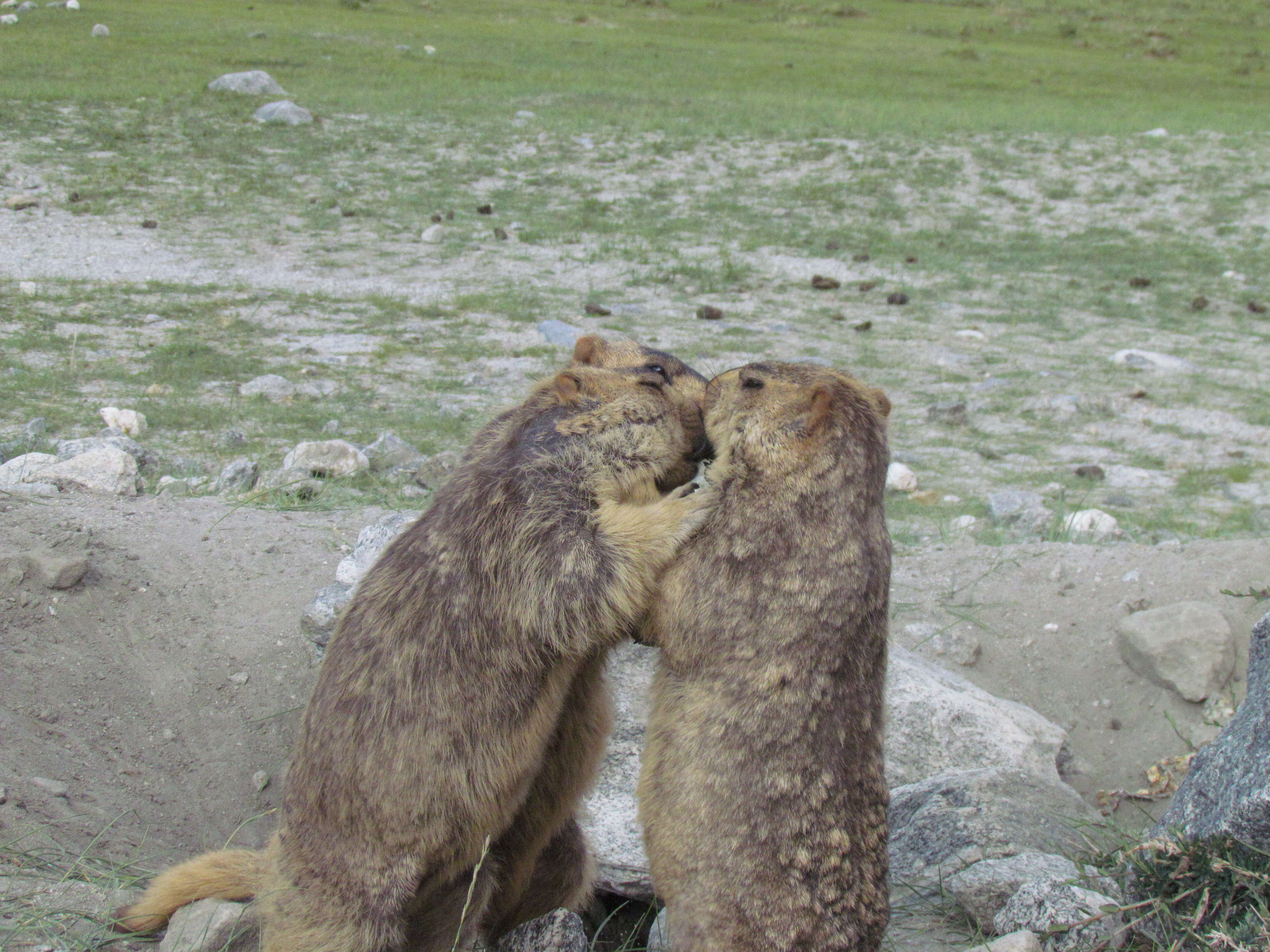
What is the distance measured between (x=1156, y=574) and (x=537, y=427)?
3.63m

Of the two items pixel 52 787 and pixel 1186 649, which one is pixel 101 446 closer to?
pixel 52 787

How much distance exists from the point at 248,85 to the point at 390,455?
12.6 meters

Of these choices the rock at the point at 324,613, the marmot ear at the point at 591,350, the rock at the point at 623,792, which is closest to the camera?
the marmot ear at the point at 591,350

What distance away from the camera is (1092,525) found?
6809 millimetres

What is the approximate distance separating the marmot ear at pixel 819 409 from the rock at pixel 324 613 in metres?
2.44

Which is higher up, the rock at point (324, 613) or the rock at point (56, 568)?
the rock at point (56, 568)

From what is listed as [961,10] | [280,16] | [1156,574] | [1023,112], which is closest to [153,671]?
[1156,574]

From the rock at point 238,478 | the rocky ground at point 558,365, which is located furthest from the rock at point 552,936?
the rock at point 238,478

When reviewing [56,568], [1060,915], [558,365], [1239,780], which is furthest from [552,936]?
[558,365]

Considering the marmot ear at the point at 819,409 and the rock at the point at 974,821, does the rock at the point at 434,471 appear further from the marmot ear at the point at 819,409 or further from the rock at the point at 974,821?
the marmot ear at the point at 819,409

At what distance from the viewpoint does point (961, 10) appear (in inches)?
1720

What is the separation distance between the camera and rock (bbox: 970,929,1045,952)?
10.9ft

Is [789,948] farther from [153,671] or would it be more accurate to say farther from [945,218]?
[945,218]

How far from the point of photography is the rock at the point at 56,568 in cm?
504
